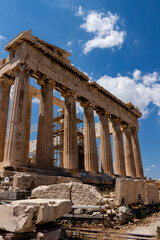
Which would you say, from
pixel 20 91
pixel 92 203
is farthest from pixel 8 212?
pixel 20 91

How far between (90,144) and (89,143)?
5.4 inches

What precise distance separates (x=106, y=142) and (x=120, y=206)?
14654 millimetres

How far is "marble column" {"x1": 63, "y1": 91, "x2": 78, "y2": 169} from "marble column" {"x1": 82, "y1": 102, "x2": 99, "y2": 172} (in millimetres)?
2319

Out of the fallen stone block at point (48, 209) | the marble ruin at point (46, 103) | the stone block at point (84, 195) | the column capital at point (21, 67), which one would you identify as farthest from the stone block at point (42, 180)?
the column capital at point (21, 67)

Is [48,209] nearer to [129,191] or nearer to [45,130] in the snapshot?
[129,191]

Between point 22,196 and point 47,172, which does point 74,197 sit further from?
point 47,172

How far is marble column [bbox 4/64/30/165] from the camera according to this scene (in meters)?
Answer: 12.6

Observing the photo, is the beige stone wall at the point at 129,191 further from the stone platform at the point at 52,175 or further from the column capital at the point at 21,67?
the column capital at the point at 21,67

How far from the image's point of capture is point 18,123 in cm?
1320

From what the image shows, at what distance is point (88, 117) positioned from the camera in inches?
802

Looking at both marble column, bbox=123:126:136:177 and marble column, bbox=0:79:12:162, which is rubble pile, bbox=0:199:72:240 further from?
marble column, bbox=123:126:136:177

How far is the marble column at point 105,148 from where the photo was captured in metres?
21.0

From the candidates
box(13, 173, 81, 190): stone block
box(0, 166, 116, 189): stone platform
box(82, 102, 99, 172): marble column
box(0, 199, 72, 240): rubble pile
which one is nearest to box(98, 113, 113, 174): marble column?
box(0, 166, 116, 189): stone platform

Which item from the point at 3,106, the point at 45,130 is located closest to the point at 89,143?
the point at 45,130
